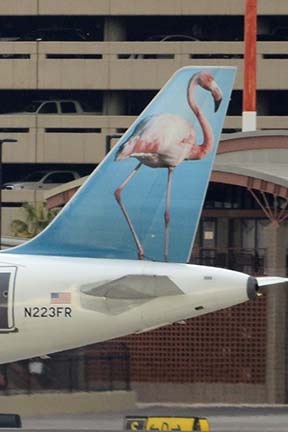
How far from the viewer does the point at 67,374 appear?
34156 millimetres

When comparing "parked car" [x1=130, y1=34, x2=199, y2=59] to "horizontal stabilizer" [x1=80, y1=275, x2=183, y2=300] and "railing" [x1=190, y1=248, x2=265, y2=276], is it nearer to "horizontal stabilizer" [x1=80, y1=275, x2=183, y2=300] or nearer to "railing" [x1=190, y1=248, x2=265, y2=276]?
"railing" [x1=190, y1=248, x2=265, y2=276]

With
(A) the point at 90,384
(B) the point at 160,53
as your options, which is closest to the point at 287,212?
(A) the point at 90,384

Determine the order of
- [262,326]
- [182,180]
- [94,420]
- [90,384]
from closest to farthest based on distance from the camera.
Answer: [182,180] → [94,420] → [90,384] → [262,326]

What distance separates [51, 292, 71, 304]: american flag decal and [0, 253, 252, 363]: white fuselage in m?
0.04

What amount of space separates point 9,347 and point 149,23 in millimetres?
58114

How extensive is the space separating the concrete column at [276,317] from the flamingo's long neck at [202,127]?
11440mm

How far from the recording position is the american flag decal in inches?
1057

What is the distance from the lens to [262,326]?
3781 cm

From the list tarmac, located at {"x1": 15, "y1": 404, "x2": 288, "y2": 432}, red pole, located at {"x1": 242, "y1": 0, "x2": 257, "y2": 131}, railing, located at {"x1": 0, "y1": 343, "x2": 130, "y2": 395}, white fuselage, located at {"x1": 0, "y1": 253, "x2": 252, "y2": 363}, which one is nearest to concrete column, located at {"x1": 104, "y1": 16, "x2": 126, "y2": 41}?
red pole, located at {"x1": 242, "y1": 0, "x2": 257, "y2": 131}

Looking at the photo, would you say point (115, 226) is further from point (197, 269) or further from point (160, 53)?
point (160, 53)

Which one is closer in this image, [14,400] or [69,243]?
[69,243]

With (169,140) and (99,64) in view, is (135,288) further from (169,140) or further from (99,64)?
(99,64)

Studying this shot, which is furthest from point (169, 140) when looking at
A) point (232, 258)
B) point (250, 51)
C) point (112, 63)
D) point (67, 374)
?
point (112, 63)

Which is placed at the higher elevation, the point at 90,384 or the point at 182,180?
the point at 182,180
